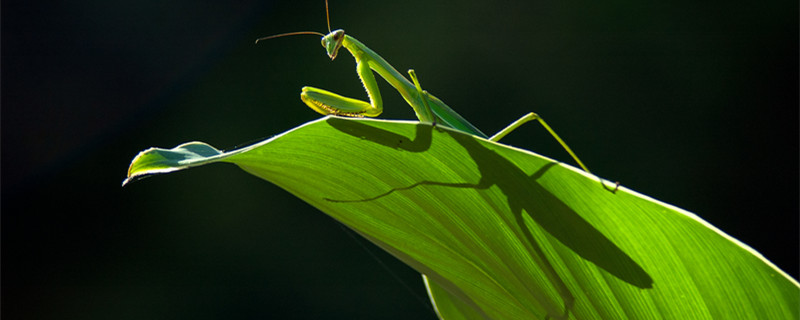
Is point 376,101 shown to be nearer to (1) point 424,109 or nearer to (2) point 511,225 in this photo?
(1) point 424,109

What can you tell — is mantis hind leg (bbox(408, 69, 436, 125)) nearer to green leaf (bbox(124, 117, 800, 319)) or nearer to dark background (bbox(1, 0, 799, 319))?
green leaf (bbox(124, 117, 800, 319))

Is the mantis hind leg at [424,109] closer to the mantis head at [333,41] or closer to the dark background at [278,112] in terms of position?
the mantis head at [333,41]

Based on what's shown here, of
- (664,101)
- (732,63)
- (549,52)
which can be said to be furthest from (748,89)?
(549,52)

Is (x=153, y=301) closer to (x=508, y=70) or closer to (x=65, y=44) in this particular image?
(x=65, y=44)

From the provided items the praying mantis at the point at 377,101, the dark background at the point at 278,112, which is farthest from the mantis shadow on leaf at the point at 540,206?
the dark background at the point at 278,112

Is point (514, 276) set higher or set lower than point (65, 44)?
lower

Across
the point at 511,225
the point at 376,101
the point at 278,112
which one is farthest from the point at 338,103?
the point at 278,112
